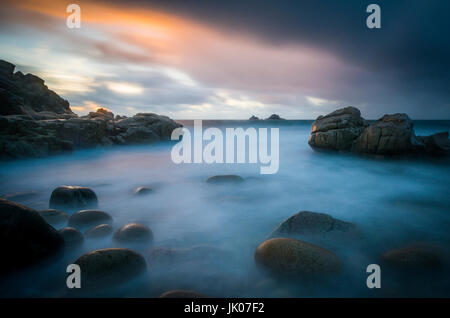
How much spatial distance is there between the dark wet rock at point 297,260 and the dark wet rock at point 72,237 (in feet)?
9.99

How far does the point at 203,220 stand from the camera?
16.5 feet

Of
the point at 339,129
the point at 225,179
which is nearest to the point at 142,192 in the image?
the point at 225,179

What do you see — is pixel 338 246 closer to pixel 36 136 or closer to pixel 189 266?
pixel 189 266

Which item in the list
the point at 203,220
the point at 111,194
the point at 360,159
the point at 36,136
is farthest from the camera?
the point at 36,136

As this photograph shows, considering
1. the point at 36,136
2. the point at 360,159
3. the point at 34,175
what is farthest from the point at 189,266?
the point at 36,136

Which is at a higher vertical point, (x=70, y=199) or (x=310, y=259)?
(x=70, y=199)

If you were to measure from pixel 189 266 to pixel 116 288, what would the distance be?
1.01m

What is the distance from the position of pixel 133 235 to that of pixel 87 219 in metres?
1.23

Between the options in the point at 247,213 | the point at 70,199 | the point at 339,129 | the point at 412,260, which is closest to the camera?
the point at 412,260

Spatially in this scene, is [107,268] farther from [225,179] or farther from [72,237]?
[225,179]

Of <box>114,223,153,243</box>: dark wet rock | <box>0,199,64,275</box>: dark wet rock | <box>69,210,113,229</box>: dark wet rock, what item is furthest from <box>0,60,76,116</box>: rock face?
<box>114,223,153,243</box>: dark wet rock

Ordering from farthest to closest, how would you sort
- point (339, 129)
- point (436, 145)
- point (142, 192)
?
point (339, 129)
point (436, 145)
point (142, 192)

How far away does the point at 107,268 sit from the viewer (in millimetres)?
2773
